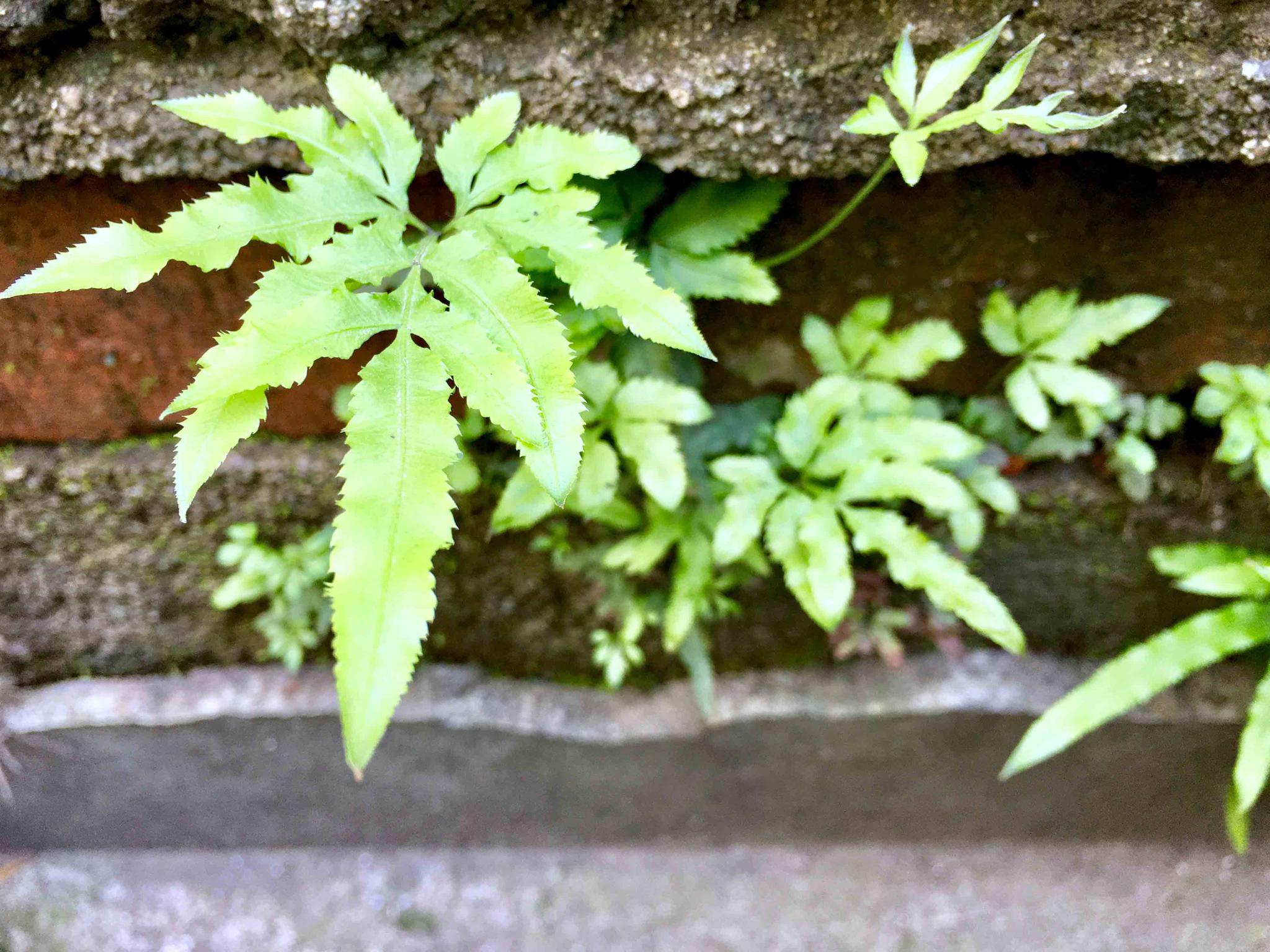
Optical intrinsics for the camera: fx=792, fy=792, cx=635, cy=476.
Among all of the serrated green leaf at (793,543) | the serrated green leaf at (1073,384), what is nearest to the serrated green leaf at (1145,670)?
the serrated green leaf at (1073,384)

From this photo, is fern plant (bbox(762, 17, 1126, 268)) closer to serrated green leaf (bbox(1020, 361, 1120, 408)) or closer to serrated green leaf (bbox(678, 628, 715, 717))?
serrated green leaf (bbox(1020, 361, 1120, 408))

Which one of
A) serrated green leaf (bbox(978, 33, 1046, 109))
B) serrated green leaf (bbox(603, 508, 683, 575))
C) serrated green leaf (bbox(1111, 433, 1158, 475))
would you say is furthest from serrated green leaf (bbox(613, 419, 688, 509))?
serrated green leaf (bbox(1111, 433, 1158, 475))

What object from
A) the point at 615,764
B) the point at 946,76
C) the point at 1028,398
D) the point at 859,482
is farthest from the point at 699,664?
the point at 946,76

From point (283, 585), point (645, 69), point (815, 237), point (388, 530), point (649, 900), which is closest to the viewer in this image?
point (388, 530)

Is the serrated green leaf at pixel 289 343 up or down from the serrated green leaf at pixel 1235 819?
up

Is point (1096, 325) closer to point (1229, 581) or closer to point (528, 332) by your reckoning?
point (1229, 581)

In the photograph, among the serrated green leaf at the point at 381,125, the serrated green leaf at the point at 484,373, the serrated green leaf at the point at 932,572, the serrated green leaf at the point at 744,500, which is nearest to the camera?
the serrated green leaf at the point at 484,373

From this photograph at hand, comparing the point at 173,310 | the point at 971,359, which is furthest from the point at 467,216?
the point at 971,359

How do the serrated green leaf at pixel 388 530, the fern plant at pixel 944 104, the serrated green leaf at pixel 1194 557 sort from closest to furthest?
the serrated green leaf at pixel 388 530
the fern plant at pixel 944 104
the serrated green leaf at pixel 1194 557

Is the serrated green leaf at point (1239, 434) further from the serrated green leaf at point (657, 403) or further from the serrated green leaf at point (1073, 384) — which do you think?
the serrated green leaf at point (657, 403)
